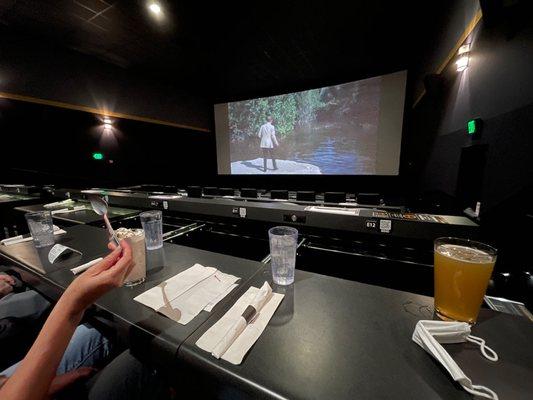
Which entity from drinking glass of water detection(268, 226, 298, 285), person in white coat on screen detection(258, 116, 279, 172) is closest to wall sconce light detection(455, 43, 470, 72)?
drinking glass of water detection(268, 226, 298, 285)

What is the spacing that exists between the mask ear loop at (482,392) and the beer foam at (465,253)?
26cm

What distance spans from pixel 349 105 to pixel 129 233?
19.0ft

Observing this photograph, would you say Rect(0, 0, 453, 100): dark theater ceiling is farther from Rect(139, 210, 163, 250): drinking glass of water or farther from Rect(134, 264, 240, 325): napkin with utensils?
Rect(134, 264, 240, 325): napkin with utensils

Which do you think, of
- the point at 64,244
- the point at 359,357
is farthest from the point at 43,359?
the point at 64,244

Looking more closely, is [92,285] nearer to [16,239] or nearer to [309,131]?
[16,239]

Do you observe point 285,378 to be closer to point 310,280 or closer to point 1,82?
point 310,280

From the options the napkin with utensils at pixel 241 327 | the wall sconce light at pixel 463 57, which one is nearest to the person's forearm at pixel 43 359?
the napkin with utensils at pixel 241 327

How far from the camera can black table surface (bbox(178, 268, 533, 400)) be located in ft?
1.42

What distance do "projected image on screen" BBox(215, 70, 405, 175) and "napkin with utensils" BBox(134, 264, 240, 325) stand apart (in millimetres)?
5426

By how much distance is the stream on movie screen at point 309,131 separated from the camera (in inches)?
211

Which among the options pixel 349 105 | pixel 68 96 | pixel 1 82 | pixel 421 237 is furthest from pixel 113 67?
pixel 421 237

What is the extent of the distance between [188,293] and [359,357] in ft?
1.74

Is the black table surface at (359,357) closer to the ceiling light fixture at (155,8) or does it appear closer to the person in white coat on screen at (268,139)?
the ceiling light fixture at (155,8)

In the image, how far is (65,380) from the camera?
0.75 meters
